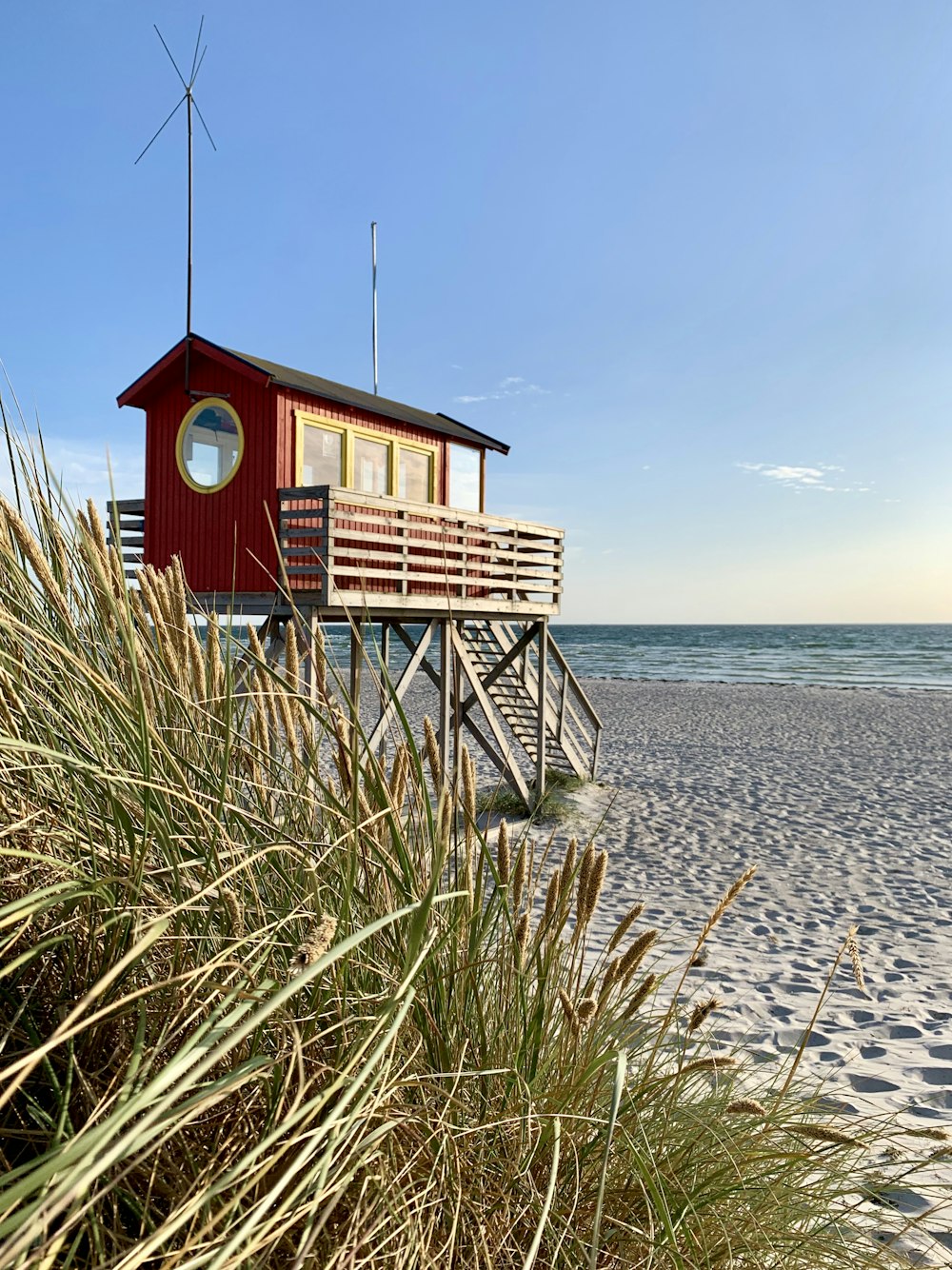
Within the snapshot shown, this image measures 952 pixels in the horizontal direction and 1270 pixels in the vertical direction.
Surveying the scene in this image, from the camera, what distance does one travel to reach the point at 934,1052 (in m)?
4.33

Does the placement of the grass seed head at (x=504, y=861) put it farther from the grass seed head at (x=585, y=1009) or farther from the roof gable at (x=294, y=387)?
the roof gable at (x=294, y=387)

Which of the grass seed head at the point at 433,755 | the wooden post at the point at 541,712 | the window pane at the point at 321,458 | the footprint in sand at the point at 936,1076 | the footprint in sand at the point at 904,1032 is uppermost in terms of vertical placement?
the window pane at the point at 321,458

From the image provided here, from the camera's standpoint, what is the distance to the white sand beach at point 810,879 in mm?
4371

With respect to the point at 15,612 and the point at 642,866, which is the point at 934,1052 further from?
the point at 15,612

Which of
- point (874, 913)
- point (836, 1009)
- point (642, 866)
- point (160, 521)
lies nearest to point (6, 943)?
point (836, 1009)

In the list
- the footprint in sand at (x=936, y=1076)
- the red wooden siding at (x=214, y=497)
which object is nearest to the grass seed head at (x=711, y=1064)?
the footprint in sand at (x=936, y=1076)

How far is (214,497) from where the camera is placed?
31.4 feet

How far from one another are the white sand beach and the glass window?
4437mm

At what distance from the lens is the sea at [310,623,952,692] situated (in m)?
38.1

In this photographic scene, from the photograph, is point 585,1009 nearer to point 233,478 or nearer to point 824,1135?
point 824,1135

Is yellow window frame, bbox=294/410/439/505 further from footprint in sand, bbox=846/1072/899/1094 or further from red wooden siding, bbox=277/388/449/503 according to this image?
footprint in sand, bbox=846/1072/899/1094

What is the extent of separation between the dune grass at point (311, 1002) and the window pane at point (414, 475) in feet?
29.0

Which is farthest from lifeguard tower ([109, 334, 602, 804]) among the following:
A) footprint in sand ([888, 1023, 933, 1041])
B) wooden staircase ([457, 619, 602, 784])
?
footprint in sand ([888, 1023, 933, 1041])

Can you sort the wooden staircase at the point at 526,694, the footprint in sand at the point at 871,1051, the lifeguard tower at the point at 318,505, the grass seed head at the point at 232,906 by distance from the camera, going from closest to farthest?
the grass seed head at the point at 232,906, the footprint in sand at the point at 871,1051, the lifeguard tower at the point at 318,505, the wooden staircase at the point at 526,694
